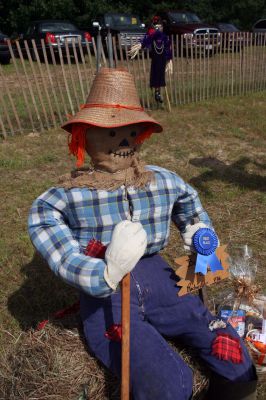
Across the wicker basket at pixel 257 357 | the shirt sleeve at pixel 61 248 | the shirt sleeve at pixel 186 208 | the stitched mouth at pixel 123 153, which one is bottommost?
the wicker basket at pixel 257 357

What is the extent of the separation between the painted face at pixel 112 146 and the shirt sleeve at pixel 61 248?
225 millimetres

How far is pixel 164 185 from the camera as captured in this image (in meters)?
2.01

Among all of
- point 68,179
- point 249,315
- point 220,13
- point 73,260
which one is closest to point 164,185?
point 68,179

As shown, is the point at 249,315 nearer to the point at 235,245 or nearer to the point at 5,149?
the point at 235,245

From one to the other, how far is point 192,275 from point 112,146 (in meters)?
0.71

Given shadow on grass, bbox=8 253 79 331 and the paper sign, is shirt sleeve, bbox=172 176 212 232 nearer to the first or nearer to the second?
the paper sign

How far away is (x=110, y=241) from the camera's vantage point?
5.81 feet

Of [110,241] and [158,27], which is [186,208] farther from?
[158,27]

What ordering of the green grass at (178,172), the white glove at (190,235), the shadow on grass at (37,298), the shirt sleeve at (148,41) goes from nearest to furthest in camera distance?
the white glove at (190,235) → the shadow on grass at (37,298) → the green grass at (178,172) → the shirt sleeve at (148,41)

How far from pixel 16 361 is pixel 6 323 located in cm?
81

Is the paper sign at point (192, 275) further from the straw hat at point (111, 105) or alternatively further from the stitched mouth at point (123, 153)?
the straw hat at point (111, 105)

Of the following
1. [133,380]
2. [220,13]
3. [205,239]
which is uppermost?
[205,239]

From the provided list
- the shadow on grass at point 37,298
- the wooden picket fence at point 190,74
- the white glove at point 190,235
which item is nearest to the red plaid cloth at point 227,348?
the white glove at point 190,235

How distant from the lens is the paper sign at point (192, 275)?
6.46 ft
